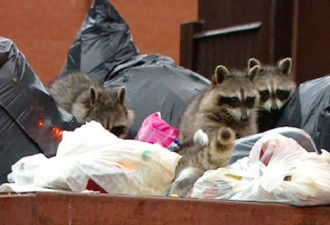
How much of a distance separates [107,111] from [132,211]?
12.8ft

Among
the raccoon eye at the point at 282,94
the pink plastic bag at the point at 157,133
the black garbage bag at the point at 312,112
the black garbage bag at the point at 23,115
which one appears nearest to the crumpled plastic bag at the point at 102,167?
the black garbage bag at the point at 312,112

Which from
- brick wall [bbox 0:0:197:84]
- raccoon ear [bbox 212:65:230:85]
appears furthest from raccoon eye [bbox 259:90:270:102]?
brick wall [bbox 0:0:197:84]

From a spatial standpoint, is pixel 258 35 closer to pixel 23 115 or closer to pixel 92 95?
pixel 92 95

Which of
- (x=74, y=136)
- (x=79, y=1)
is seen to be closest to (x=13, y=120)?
(x=74, y=136)

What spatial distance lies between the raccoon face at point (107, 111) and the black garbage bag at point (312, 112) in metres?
1.37

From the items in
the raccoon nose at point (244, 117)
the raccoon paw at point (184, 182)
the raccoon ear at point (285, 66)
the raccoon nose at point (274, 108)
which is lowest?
the raccoon nose at point (244, 117)

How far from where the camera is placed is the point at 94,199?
3.25 meters

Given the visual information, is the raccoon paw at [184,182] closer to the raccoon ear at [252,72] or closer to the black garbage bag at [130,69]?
the raccoon ear at [252,72]

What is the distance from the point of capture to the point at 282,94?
6.09m

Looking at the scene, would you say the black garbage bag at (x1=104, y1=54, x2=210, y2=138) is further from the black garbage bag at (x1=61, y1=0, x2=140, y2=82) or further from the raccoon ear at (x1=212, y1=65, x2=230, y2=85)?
the raccoon ear at (x1=212, y1=65, x2=230, y2=85)

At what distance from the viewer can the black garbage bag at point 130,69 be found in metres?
6.91

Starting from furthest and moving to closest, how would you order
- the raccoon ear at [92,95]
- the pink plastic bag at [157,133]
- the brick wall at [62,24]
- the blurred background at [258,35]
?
the brick wall at [62,24], the blurred background at [258,35], the raccoon ear at [92,95], the pink plastic bag at [157,133]

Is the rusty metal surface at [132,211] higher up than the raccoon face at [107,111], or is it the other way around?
the rusty metal surface at [132,211]

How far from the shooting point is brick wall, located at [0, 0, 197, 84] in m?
12.6
